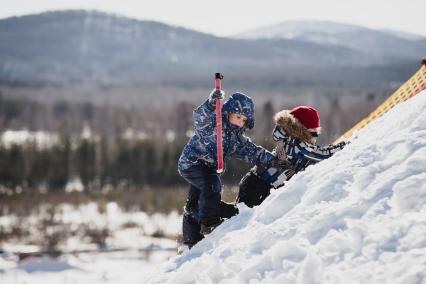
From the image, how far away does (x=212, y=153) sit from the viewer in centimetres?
597

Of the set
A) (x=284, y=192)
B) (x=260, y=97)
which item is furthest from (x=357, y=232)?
(x=260, y=97)

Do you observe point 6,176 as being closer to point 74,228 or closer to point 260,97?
point 74,228

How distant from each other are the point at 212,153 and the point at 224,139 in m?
0.20

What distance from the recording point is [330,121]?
346 feet

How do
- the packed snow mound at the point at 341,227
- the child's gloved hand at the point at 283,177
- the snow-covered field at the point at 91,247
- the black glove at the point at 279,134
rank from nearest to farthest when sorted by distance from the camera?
the packed snow mound at the point at 341,227 < the child's gloved hand at the point at 283,177 < the black glove at the point at 279,134 < the snow-covered field at the point at 91,247

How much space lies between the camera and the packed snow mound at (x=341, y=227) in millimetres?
3555

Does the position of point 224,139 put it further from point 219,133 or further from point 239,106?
point 239,106

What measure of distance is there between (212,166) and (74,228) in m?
65.8

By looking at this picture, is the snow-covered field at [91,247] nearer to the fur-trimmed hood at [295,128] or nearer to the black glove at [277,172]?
the black glove at [277,172]

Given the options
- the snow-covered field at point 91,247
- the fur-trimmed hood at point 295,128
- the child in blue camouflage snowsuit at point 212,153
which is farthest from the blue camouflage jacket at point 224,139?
the snow-covered field at point 91,247

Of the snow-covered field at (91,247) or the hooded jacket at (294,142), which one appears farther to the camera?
the snow-covered field at (91,247)

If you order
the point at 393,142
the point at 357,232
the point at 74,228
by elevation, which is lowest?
the point at 74,228

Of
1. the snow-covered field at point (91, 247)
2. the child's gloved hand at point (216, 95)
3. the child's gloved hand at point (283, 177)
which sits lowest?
the snow-covered field at point (91, 247)

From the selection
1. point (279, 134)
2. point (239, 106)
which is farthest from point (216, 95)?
point (279, 134)
